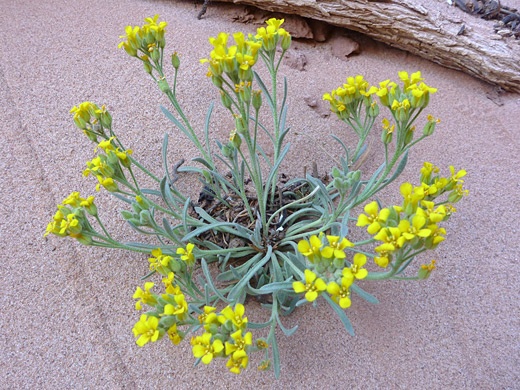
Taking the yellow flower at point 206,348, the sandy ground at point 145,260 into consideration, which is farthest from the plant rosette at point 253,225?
the sandy ground at point 145,260

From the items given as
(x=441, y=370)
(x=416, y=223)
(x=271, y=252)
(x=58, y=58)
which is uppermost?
(x=416, y=223)

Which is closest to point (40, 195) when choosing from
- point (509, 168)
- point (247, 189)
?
point (247, 189)

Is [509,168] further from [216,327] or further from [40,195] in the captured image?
[40,195]

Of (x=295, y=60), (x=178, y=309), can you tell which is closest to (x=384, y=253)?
(x=178, y=309)

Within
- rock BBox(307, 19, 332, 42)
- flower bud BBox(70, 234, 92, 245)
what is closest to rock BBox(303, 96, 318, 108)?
rock BBox(307, 19, 332, 42)

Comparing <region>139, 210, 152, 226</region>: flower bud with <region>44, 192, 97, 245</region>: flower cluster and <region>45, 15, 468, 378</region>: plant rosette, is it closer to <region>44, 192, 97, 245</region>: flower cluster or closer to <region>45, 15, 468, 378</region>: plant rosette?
<region>45, 15, 468, 378</region>: plant rosette

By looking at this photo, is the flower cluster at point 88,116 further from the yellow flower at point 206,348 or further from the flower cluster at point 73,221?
the yellow flower at point 206,348

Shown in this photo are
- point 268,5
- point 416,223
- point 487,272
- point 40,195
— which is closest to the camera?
point 416,223

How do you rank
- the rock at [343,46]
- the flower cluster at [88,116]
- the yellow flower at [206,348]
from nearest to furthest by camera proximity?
→ the yellow flower at [206,348]
the flower cluster at [88,116]
the rock at [343,46]
